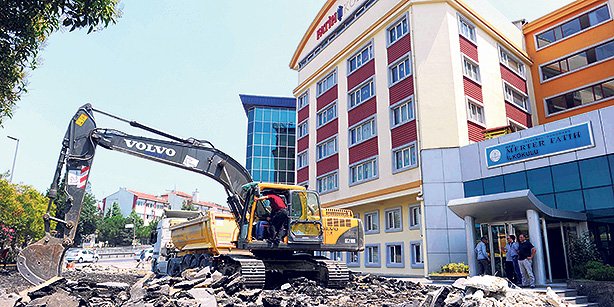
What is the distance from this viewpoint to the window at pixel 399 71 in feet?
85.5

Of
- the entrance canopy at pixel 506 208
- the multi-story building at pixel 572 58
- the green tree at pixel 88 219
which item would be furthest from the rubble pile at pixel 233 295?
→ the green tree at pixel 88 219

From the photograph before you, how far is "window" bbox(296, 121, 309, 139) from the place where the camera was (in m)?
37.4

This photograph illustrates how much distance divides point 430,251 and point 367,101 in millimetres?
11903

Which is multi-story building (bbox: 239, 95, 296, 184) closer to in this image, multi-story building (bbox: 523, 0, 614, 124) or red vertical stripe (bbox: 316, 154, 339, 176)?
red vertical stripe (bbox: 316, 154, 339, 176)

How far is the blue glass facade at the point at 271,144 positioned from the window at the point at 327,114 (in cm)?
1517

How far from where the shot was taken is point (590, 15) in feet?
92.0

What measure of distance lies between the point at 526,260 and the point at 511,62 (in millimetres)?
19781

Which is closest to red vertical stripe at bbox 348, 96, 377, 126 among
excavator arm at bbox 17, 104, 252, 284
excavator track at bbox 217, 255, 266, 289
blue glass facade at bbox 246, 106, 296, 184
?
excavator arm at bbox 17, 104, 252, 284

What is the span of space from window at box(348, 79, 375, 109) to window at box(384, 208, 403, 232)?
785cm

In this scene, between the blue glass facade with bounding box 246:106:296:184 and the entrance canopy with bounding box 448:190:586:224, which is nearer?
the entrance canopy with bounding box 448:190:586:224

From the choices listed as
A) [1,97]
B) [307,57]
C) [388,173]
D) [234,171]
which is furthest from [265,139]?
[1,97]

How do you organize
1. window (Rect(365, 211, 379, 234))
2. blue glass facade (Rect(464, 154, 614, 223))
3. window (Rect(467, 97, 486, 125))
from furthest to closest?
1. window (Rect(365, 211, 379, 234))
2. window (Rect(467, 97, 486, 125))
3. blue glass facade (Rect(464, 154, 614, 223))

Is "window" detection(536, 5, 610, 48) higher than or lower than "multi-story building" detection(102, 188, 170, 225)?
higher

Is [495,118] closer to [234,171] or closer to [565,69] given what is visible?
[565,69]
